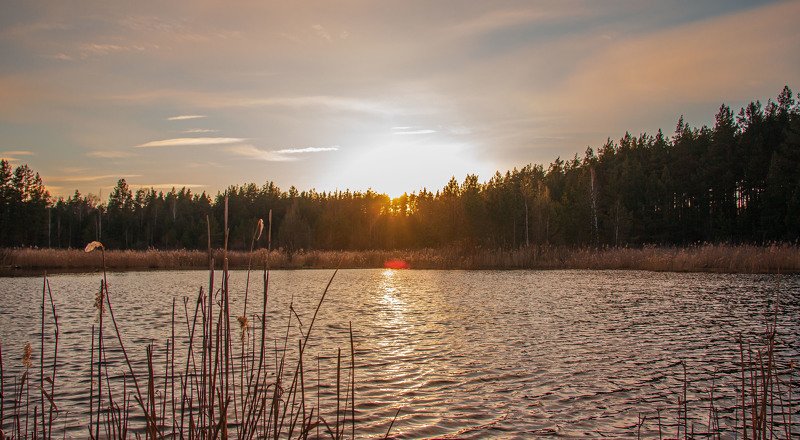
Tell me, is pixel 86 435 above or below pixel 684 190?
below

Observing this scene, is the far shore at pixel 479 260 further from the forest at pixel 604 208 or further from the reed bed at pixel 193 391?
the reed bed at pixel 193 391

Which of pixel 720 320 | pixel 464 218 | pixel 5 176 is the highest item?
pixel 5 176

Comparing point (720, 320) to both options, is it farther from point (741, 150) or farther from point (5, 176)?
point (5, 176)

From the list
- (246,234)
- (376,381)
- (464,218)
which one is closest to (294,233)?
(246,234)

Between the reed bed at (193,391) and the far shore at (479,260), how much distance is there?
27437 mm

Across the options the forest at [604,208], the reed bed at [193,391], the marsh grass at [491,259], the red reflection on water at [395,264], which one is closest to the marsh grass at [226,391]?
the reed bed at [193,391]

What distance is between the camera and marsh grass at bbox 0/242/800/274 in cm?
3194

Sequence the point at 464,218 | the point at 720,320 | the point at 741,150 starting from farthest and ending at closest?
the point at 741,150 < the point at 464,218 < the point at 720,320

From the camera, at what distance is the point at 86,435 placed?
212 inches

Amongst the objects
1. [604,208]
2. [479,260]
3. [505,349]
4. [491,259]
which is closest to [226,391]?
[505,349]

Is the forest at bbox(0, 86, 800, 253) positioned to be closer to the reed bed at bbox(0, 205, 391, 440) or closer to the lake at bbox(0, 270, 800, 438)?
the lake at bbox(0, 270, 800, 438)

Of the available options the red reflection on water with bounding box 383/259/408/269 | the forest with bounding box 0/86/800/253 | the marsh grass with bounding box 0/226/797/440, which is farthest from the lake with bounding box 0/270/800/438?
the forest with bounding box 0/86/800/253

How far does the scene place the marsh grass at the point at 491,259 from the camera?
31.9 meters

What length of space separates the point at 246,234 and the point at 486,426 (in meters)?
86.2
